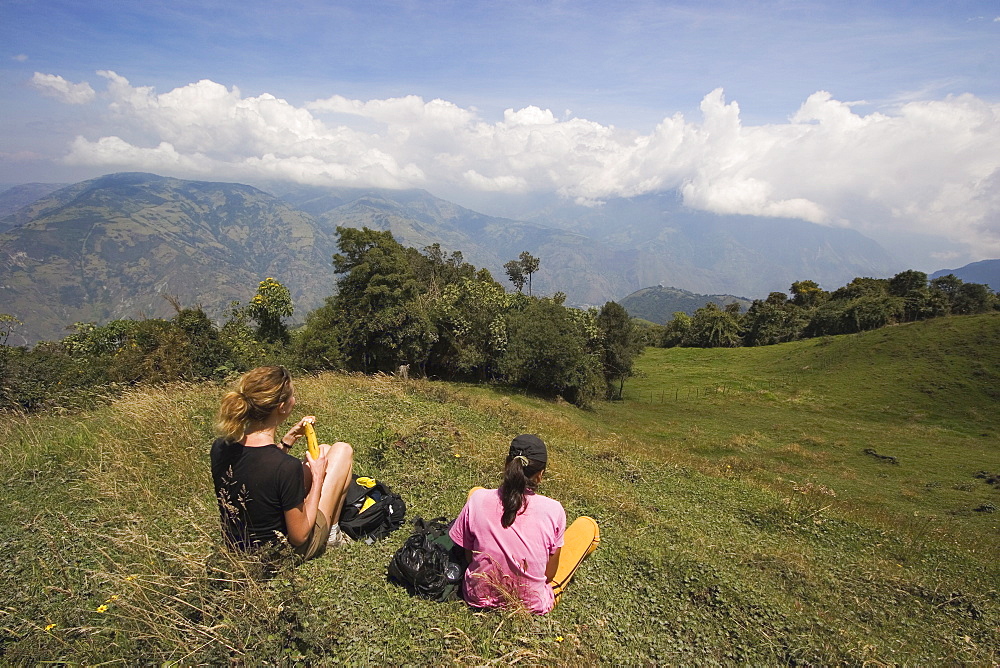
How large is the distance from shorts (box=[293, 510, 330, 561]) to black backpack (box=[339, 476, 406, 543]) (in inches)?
15.3

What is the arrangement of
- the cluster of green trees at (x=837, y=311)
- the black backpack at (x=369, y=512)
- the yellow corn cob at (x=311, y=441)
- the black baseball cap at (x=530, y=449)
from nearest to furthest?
the black baseball cap at (x=530, y=449) → the yellow corn cob at (x=311, y=441) → the black backpack at (x=369, y=512) → the cluster of green trees at (x=837, y=311)

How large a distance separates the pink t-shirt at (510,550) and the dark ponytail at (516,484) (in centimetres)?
9

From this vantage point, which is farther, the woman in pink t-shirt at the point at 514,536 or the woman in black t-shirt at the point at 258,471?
the woman in pink t-shirt at the point at 514,536

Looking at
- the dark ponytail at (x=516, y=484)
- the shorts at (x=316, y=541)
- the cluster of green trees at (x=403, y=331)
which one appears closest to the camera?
the dark ponytail at (x=516, y=484)

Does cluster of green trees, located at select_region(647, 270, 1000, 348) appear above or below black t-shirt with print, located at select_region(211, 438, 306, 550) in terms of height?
above

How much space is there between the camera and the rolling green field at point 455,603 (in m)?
3.28

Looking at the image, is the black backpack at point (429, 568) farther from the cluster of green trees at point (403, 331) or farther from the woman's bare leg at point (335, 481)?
the cluster of green trees at point (403, 331)

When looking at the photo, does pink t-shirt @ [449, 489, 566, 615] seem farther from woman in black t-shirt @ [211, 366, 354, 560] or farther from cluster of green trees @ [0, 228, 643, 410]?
cluster of green trees @ [0, 228, 643, 410]

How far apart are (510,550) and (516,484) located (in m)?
0.62

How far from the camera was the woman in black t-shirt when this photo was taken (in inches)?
141

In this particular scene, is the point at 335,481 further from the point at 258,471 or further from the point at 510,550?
the point at 510,550

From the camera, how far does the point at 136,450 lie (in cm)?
627

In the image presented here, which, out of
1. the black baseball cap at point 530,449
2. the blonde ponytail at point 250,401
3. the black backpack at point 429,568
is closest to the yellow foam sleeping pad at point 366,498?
the black backpack at point 429,568

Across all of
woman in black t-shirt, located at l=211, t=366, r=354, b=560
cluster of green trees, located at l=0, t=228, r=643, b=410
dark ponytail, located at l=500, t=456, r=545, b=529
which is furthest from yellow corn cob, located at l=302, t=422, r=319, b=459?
cluster of green trees, located at l=0, t=228, r=643, b=410
